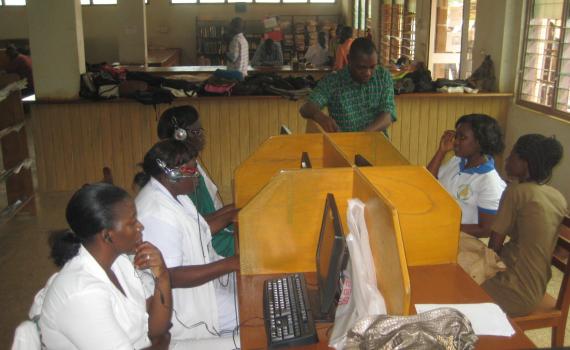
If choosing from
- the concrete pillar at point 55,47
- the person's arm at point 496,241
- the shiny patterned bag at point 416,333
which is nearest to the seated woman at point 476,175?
the person's arm at point 496,241

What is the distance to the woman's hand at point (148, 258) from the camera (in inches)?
70.6

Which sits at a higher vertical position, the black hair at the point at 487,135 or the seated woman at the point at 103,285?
the black hair at the point at 487,135

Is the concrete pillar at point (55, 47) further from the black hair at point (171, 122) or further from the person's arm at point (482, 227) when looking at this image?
the person's arm at point (482, 227)

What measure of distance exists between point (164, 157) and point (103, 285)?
29.5 inches

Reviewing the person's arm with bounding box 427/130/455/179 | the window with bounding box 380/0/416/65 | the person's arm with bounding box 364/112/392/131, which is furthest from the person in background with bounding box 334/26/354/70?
the person's arm with bounding box 427/130/455/179

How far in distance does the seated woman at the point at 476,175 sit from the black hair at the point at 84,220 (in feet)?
5.31

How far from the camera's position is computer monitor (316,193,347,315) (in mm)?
1610

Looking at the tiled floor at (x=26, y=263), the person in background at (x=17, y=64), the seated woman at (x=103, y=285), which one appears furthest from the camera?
the person in background at (x=17, y=64)

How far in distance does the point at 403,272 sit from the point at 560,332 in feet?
4.14

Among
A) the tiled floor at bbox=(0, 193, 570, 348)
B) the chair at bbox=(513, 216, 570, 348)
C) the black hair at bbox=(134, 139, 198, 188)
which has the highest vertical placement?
the black hair at bbox=(134, 139, 198, 188)

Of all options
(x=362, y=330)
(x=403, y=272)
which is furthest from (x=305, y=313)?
(x=362, y=330)

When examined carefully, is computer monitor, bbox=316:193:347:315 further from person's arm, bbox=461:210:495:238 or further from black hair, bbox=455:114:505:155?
black hair, bbox=455:114:505:155

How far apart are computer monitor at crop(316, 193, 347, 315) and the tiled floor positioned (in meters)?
1.59

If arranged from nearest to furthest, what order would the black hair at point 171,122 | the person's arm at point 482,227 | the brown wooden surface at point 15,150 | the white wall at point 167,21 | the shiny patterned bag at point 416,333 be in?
the shiny patterned bag at point 416,333 < the person's arm at point 482,227 < the black hair at point 171,122 < the brown wooden surface at point 15,150 < the white wall at point 167,21
